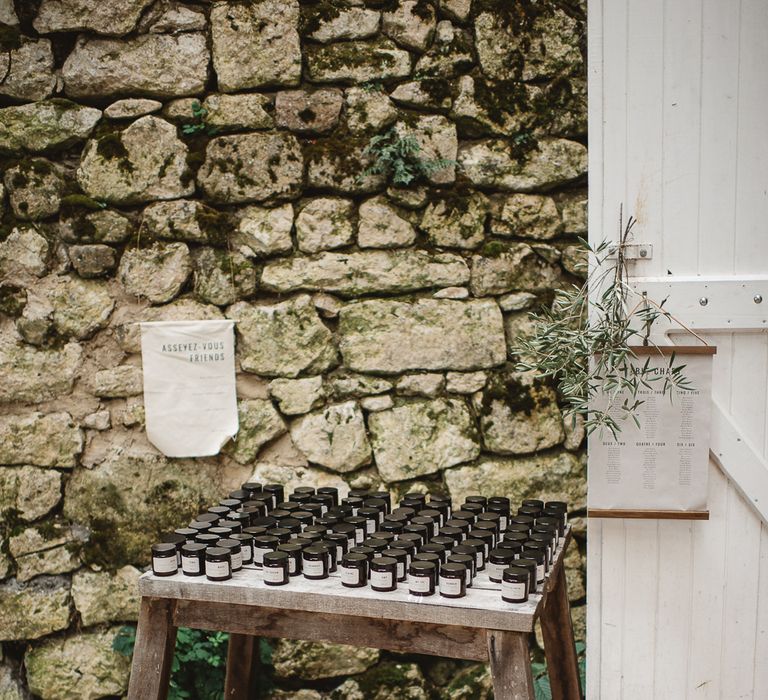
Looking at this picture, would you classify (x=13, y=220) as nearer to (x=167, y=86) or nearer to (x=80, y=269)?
(x=80, y=269)

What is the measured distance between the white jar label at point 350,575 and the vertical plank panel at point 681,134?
1.25 m

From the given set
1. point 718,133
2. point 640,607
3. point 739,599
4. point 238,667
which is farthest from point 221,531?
point 718,133

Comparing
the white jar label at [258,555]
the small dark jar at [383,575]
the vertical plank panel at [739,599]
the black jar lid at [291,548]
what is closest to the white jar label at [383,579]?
the small dark jar at [383,575]

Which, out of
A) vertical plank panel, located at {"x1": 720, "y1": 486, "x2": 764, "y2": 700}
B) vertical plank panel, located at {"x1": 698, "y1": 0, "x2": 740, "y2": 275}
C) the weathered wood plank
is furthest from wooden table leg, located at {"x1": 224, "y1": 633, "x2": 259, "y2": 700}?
vertical plank panel, located at {"x1": 698, "y1": 0, "x2": 740, "y2": 275}

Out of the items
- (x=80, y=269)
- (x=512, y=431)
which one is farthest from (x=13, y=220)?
(x=512, y=431)

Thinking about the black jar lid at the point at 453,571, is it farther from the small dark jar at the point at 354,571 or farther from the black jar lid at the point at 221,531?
the black jar lid at the point at 221,531

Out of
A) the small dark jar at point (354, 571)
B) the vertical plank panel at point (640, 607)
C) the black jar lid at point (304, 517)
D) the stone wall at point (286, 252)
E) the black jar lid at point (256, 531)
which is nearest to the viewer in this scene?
the small dark jar at point (354, 571)

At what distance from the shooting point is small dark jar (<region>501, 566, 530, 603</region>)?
1.76 meters

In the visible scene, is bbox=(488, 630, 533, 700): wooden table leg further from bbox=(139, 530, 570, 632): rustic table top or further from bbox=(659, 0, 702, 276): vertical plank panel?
bbox=(659, 0, 702, 276): vertical plank panel

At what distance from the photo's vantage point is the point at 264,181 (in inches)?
111

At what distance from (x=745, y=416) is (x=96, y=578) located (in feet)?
7.78

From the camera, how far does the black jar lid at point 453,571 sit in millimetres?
1778

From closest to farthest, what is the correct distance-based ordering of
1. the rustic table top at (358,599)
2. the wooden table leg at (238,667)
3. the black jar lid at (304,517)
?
the rustic table top at (358,599)
the black jar lid at (304,517)
the wooden table leg at (238,667)

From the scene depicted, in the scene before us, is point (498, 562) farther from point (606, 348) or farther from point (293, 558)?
point (606, 348)
